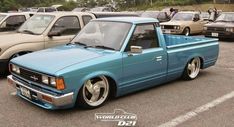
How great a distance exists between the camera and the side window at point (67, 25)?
852 centimetres

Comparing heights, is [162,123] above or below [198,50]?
below

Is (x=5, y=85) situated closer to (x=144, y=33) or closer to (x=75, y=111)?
(x=75, y=111)

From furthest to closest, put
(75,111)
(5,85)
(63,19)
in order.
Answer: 1. (63,19)
2. (5,85)
3. (75,111)

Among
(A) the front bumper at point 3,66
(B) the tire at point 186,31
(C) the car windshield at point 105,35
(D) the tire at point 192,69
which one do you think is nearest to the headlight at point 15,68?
(C) the car windshield at point 105,35

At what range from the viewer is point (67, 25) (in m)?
8.77

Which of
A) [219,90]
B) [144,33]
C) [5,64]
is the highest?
[144,33]

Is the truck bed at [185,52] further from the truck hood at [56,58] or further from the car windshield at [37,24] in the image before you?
the car windshield at [37,24]

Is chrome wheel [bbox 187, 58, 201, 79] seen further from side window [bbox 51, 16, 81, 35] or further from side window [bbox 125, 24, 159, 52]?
side window [bbox 51, 16, 81, 35]

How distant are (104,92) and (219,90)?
8.56 feet

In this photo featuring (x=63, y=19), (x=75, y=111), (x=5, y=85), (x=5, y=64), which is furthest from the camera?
(x=63, y=19)

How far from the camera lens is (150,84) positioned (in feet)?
21.7

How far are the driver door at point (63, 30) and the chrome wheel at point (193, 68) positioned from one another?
3096 millimetres

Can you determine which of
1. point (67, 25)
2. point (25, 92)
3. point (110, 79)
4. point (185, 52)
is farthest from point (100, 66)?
point (67, 25)

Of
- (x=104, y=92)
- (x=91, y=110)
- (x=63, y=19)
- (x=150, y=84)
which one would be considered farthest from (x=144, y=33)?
(x=63, y=19)
